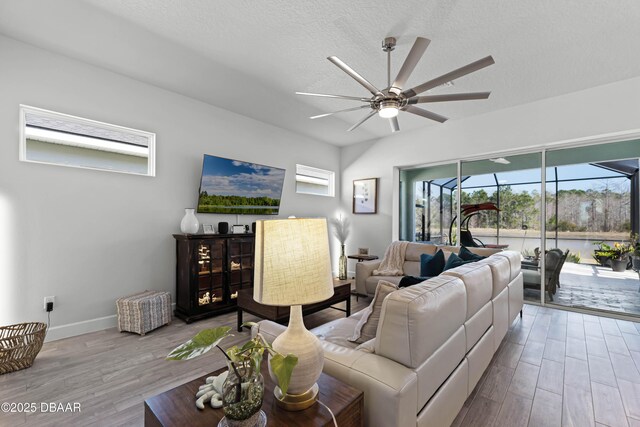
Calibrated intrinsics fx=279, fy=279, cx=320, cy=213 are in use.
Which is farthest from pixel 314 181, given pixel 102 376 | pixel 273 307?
pixel 102 376

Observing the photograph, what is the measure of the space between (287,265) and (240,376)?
0.38m

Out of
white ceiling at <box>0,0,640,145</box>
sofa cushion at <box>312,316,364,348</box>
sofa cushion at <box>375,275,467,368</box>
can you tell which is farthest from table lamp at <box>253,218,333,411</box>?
white ceiling at <box>0,0,640,145</box>

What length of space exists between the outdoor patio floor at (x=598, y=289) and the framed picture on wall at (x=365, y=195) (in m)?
3.08

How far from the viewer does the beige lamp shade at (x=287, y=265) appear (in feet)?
3.18

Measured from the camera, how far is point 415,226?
18.2 feet

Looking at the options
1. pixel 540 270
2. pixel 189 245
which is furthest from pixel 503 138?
pixel 189 245

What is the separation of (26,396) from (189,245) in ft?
5.88

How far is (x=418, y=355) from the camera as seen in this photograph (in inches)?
48.1

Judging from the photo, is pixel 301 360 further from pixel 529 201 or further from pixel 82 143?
pixel 529 201

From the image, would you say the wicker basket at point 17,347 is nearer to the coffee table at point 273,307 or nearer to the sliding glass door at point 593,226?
the coffee table at point 273,307

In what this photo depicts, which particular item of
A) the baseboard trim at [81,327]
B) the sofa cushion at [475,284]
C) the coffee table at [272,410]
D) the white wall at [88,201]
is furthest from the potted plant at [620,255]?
the baseboard trim at [81,327]

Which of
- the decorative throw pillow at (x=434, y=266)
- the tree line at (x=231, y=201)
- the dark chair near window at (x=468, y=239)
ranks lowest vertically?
the decorative throw pillow at (x=434, y=266)

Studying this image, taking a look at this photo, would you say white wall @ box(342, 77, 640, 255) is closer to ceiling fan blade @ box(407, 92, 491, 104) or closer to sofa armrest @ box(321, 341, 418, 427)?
ceiling fan blade @ box(407, 92, 491, 104)

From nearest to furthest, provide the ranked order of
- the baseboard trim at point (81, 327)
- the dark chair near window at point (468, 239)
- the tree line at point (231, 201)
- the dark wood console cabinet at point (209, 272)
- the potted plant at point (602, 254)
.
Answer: the baseboard trim at point (81, 327)
the dark wood console cabinet at point (209, 272)
the potted plant at point (602, 254)
the tree line at point (231, 201)
the dark chair near window at point (468, 239)
